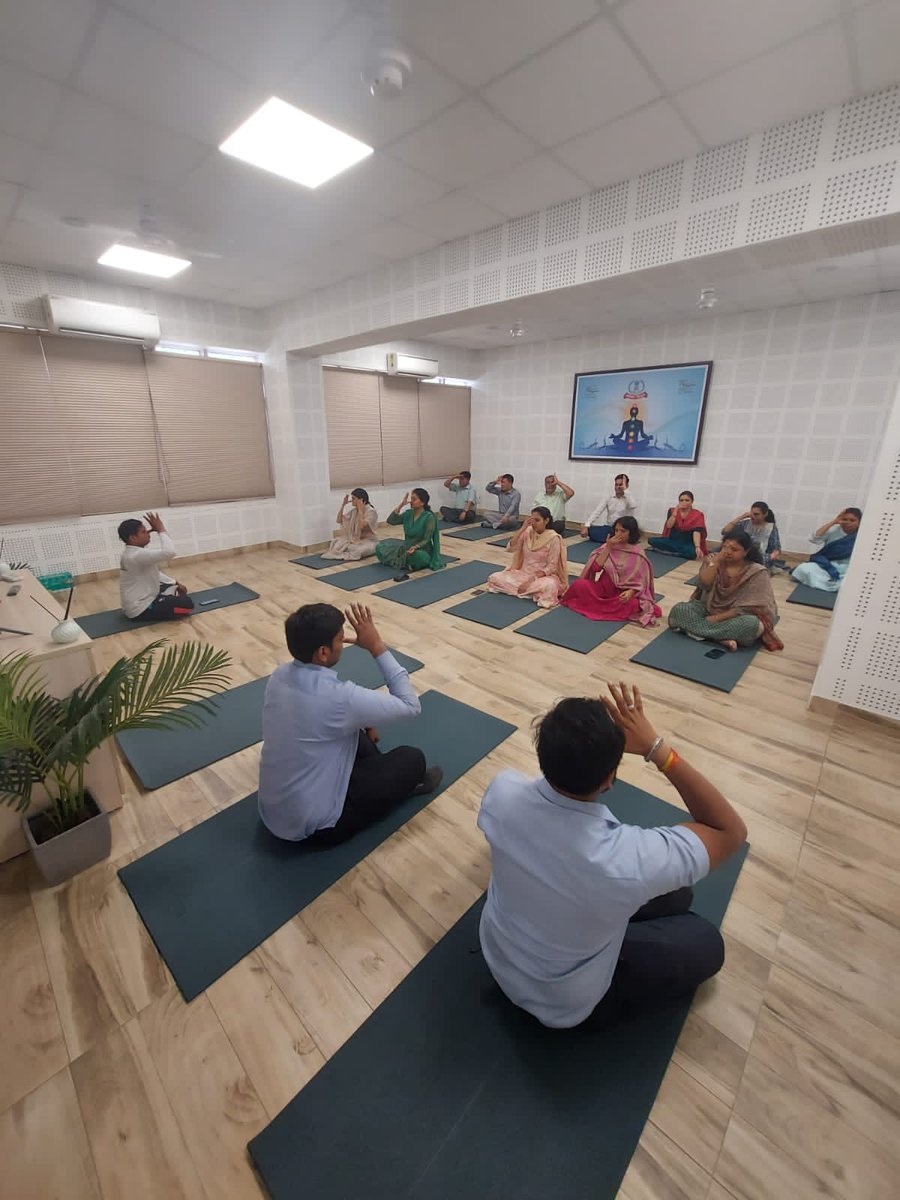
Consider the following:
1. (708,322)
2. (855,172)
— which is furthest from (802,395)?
(855,172)

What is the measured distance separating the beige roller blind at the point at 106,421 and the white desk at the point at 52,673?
3629mm

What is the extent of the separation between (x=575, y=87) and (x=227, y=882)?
3.73 metres

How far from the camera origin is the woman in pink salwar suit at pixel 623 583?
14.2 ft

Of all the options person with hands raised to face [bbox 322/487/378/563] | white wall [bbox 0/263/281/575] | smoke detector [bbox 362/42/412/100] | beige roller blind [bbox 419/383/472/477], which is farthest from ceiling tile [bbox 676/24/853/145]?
beige roller blind [bbox 419/383/472/477]

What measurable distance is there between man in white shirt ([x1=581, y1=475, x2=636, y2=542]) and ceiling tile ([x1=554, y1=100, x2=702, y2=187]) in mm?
3932

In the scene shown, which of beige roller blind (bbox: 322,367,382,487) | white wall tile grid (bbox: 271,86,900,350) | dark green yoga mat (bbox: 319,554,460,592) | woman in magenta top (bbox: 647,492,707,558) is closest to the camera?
white wall tile grid (bbox: 271,86,900,350)

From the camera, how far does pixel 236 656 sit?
3666 millimetres

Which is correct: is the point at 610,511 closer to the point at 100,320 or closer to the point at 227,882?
the point at 100,320

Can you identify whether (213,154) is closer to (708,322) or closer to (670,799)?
(670,799)

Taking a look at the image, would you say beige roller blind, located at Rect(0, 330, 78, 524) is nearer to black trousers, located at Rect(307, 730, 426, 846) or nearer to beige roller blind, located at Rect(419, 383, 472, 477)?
black trousers, located at Rect(307, 730, 426, 846)

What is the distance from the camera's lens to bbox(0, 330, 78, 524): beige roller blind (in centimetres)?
458

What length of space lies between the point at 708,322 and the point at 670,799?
21.7 feet

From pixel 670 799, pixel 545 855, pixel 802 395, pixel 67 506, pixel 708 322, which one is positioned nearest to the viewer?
pixel 545 855

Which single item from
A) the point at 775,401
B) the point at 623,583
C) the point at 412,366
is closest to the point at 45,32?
the point at 623,583
